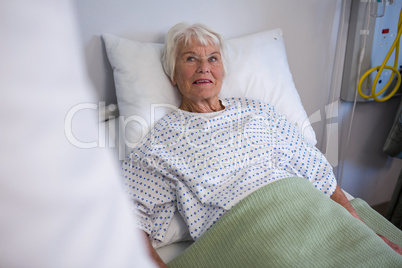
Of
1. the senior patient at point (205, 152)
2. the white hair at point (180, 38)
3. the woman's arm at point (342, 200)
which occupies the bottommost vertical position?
the woman's arm at point (342, 200)

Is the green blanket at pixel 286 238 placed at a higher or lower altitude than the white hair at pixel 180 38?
lower

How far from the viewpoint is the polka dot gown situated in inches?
42.6

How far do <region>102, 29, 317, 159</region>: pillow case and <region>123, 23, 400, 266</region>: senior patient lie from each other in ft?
0.18

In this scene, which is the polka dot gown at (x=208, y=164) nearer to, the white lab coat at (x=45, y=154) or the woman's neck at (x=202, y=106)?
the woman's neck at (x=202, y=106)

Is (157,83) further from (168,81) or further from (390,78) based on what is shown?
(390,78)

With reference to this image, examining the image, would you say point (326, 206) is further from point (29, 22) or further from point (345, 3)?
point (345, 3)

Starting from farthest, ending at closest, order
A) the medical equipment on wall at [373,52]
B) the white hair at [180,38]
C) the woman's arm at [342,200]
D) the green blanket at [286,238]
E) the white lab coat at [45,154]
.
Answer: the medical equipment on wall at [373,52] < the white hair at [180,38] < the woman's arm at [342,200] < the green blanket at [286,238] < the white lab coat at [45,154]

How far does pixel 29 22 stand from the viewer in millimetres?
241

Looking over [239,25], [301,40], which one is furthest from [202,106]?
[301,40]

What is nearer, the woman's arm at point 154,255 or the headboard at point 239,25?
the woman's arm at point 154,255

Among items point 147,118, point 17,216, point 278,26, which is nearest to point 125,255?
point 17,216

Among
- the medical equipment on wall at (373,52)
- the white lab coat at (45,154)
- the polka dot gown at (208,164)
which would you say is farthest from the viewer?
the medical equipment on wall at (373,52)

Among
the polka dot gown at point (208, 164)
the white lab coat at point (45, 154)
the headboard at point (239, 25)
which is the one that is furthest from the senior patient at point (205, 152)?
the white lab coat at point (45, 154)

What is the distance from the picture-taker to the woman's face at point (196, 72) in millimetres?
1335
